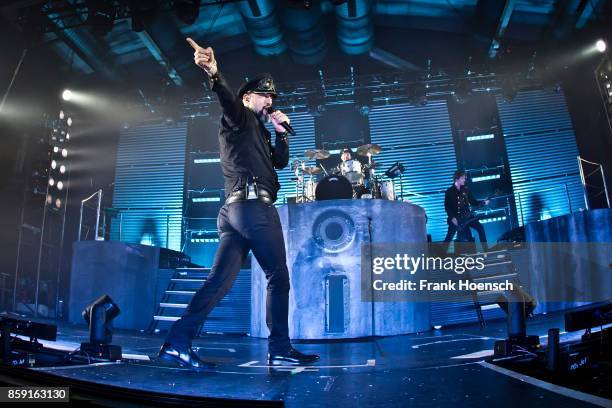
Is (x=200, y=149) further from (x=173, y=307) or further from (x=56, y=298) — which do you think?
(x=173, y=307)

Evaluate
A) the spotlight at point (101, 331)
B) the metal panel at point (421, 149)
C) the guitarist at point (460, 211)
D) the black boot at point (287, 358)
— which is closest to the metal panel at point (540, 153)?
the metal panel at point (421, 149)

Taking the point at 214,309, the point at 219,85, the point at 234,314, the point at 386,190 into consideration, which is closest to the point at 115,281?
the point at 214,309

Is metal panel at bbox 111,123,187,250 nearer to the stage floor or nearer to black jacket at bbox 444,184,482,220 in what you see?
black jacket at bbox 444,184,482,220

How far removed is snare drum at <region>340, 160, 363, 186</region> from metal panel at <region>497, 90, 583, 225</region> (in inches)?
224

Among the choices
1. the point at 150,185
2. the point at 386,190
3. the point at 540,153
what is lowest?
the point at 386,190

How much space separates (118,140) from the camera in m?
14.6

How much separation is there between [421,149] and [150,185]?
9050mm

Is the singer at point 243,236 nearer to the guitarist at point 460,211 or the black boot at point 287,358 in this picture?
the black boot at point 287,358

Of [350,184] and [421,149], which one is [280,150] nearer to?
[350,184]

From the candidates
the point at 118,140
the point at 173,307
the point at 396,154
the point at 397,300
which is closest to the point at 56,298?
the point at 173,307

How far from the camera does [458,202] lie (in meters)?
9.52

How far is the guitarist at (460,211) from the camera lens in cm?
935

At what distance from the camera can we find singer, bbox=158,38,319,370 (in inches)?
114

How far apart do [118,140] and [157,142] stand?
1.37m
